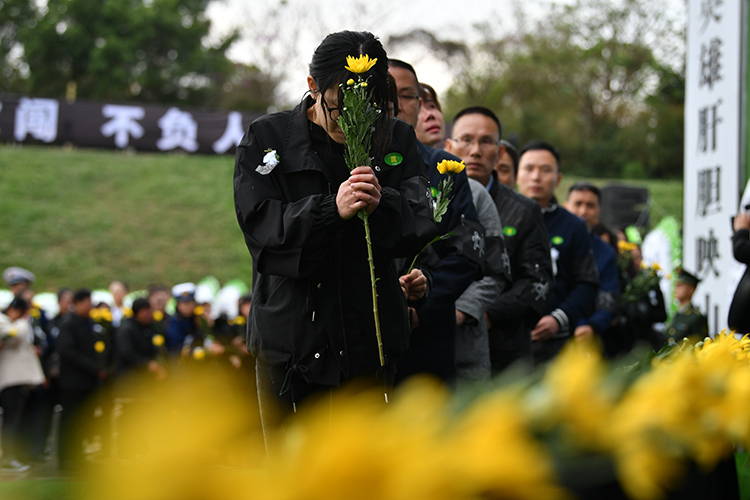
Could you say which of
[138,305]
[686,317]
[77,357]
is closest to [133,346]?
[138,305]

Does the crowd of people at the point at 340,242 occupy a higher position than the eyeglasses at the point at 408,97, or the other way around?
the eyeglasses at the point at 408,97

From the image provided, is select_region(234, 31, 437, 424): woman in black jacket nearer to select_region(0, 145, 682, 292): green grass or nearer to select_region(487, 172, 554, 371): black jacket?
select_region(487, 172, 554, 371): black jacket

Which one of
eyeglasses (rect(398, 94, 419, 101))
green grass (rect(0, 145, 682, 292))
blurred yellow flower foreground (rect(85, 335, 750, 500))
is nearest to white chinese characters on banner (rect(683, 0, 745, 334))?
eyeglasses (rect(398, 94, 419, 101))

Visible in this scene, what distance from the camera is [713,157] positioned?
7.04 meters

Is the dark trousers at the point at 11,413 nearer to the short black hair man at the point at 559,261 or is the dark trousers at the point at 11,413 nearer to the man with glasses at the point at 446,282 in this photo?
the short black hair man at the point at 559,261

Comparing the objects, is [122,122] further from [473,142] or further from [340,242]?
[340,242]

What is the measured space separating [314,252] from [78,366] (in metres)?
6.14

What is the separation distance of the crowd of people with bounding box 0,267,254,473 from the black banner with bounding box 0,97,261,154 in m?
14.7

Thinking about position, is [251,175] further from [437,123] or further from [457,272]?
[437,123]

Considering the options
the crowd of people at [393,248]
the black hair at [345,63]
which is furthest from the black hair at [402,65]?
the black hair at [345,63]

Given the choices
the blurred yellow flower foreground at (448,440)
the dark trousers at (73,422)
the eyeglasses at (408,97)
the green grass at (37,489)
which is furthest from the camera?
the dark trousers at (73,422)

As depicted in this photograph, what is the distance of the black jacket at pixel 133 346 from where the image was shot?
295 inches

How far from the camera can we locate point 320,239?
6.73 ft

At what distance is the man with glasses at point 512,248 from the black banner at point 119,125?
1926 cm
